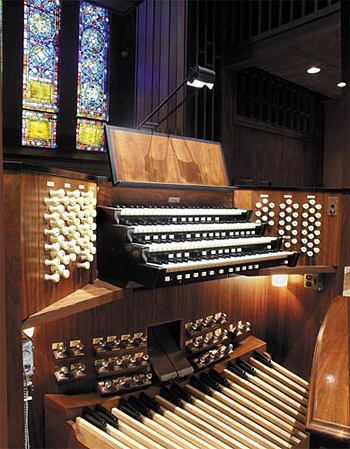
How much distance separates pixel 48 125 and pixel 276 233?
2.74 m

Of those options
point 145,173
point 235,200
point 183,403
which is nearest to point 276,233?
point 235,200

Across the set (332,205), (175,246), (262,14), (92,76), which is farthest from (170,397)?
(262,14)

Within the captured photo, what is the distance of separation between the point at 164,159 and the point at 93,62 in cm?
263

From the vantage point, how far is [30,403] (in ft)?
6.82

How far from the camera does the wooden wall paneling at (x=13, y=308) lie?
3.92ft

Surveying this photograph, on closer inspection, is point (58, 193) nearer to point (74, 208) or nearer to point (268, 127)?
point (74, 208)

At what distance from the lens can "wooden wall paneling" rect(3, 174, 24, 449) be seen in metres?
1.19

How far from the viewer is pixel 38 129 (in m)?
4.18

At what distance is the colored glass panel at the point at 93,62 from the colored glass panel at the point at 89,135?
0.08 metres

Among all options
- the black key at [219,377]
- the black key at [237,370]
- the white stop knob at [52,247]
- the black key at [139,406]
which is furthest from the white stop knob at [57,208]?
the black key at [237,370]

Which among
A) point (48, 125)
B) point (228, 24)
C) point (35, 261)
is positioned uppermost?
point (228, 24)

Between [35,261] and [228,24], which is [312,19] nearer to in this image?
[228,24]

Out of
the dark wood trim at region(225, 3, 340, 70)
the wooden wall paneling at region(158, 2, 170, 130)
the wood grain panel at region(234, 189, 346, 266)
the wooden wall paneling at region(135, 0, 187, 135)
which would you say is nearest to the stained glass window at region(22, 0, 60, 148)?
the wooden wall paneling at region(135, 0, 187, 135)

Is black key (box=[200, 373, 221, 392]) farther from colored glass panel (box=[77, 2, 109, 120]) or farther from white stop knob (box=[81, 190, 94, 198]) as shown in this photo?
colored glass panel (box=[77, 2, 109, 120])
